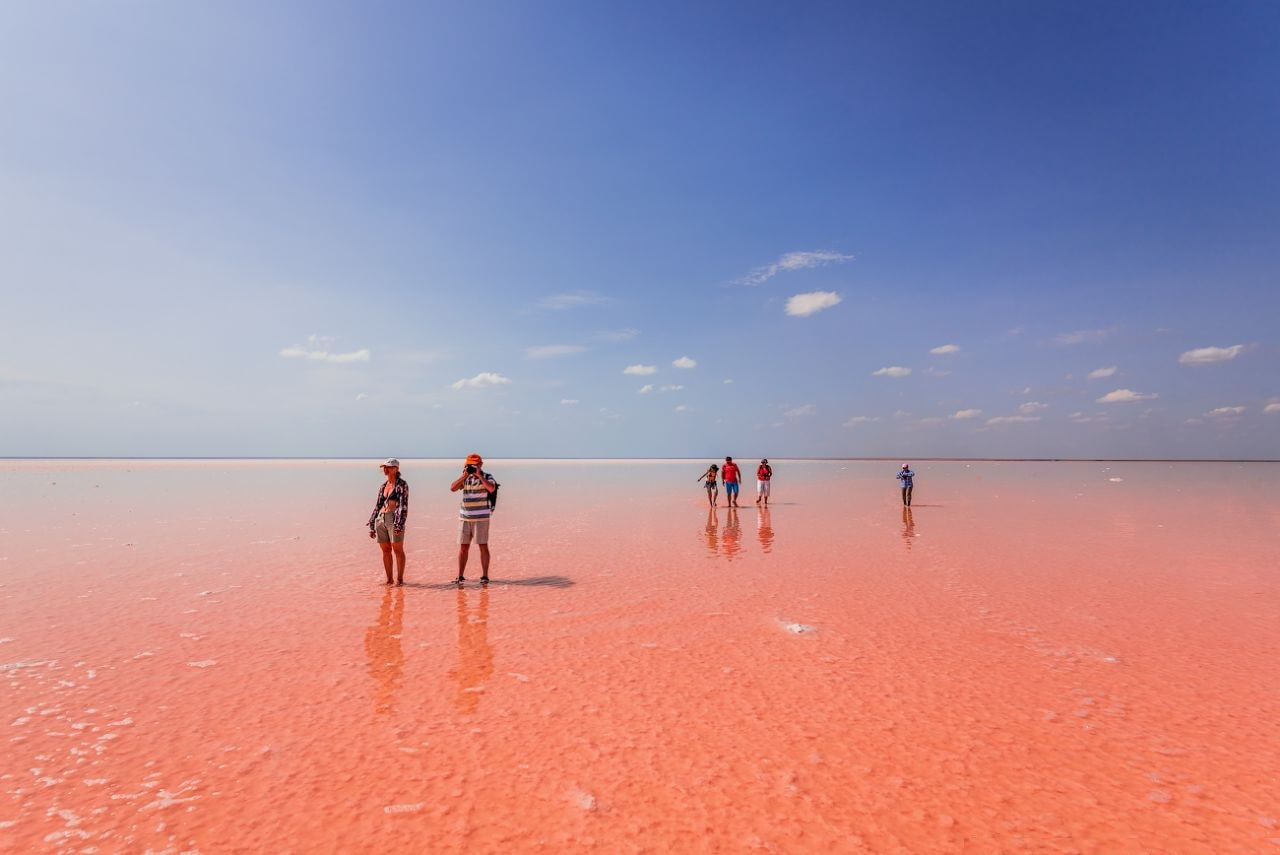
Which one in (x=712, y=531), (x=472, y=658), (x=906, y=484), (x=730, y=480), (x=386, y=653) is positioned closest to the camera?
(x=472, y=658)

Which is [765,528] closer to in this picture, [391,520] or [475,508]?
[475,508]

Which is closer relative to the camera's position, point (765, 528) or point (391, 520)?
point (391, 520)

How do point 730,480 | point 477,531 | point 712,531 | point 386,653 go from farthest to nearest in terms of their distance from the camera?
point 730,480 < point 712,531 < point 477,531 < point 386,653

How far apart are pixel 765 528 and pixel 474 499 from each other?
1131 cm

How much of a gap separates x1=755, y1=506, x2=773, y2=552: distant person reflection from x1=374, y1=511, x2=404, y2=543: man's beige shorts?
8.85 metres

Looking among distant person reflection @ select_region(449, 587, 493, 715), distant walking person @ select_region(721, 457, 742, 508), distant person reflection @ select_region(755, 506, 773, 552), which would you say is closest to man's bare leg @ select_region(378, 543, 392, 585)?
distant person reflection @ select_region(449, 587, 493, 715)

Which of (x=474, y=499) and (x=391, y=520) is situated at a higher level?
(x=474, y=499)

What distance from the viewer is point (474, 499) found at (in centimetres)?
1120

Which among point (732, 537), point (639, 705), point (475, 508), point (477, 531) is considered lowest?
point (639, 705)

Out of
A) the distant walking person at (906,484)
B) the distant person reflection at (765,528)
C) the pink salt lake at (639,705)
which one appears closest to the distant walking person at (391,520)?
the pink salt lake at (639,705)

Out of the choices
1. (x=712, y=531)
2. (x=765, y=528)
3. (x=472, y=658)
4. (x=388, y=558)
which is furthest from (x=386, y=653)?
(x=765, y=528)

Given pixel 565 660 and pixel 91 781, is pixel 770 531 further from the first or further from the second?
pixel 91 781

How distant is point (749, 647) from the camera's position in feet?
25.6

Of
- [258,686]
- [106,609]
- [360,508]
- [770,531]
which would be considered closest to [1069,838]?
[258,686]
